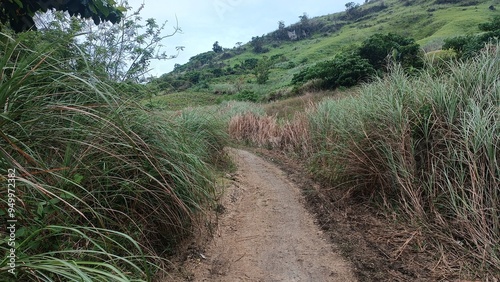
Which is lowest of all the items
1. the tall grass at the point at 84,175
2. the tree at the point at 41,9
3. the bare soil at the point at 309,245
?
the bare soil at the point at 309,245

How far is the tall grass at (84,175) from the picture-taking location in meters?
1.38

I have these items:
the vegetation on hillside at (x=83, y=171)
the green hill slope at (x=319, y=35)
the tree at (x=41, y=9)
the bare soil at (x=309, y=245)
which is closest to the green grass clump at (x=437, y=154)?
the bare soil at (x=309, y=245)

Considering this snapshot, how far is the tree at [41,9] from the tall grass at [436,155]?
11.2 ft

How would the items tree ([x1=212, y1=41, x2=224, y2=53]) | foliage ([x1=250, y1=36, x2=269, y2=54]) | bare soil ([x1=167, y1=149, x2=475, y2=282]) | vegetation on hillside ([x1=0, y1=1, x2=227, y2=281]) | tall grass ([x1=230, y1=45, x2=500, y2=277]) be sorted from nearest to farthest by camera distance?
vegetation on hillside ([x1=0, y1=1, x2=227, y2=281])
bare soil ([x1=167, y1=149, x2=475, y2=282])
tall grass ([x1=230, y1=45, x2=500, y2=277])
foliage ([x1=250, y1=36, x2=269, y2=54])
tree ([x1=212, y1=41, x2=224, y2=53])

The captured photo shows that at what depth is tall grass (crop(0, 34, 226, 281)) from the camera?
4.52 ft

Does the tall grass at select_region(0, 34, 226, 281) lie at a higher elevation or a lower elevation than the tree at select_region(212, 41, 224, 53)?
lower

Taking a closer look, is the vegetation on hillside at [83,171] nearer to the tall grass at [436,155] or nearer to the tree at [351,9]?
the tall grass at [436,155]

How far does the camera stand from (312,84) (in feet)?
74.4

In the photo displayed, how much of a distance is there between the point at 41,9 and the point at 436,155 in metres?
4.32

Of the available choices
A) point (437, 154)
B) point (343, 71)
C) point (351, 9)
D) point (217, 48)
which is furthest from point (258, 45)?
point (437, 154)

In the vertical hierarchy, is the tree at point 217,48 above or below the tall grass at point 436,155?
above

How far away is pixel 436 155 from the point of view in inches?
132

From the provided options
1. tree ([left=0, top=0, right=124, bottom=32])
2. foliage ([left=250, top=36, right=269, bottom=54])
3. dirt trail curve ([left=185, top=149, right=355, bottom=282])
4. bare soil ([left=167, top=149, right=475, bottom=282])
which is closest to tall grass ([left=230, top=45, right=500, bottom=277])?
bare soil ([left=167, top=149, right=475, bottom=282])

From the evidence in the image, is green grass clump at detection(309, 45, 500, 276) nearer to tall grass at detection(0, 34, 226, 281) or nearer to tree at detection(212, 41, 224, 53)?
tall grass at detection(0, 34, 226, 281)
